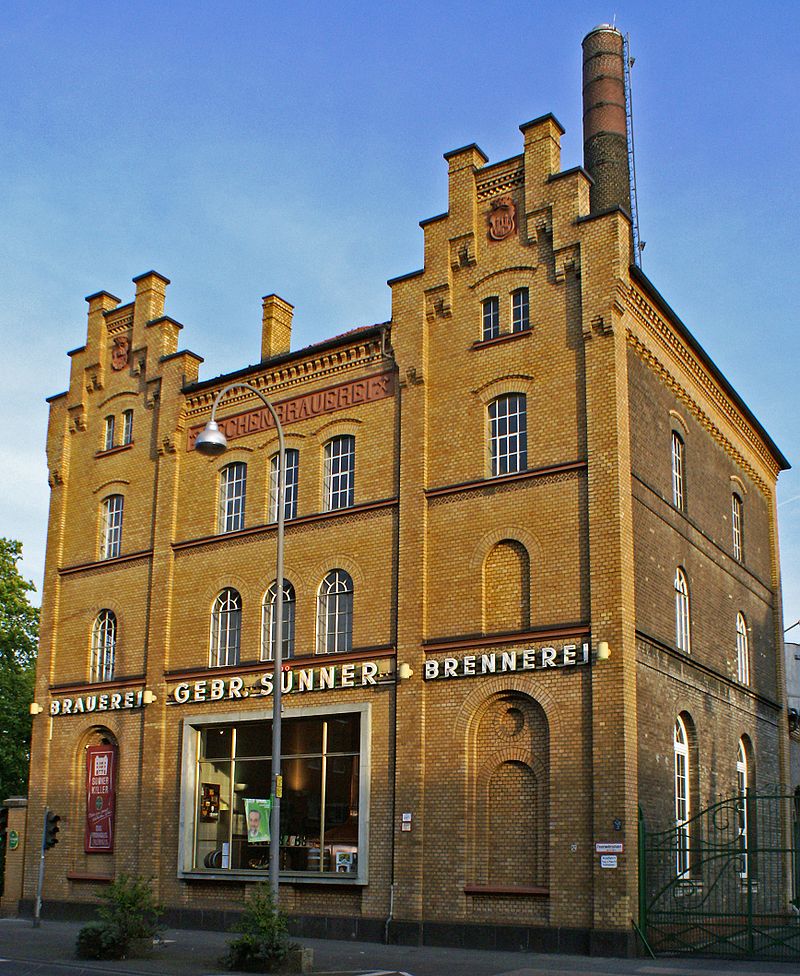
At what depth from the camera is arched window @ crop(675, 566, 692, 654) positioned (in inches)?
1059

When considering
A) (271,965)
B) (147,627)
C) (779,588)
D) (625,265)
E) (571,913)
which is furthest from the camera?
(779,588)

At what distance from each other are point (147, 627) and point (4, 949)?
10.1 meters

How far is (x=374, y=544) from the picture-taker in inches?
1091

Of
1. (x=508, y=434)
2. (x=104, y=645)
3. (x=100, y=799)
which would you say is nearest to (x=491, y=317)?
(x=508, y=434)

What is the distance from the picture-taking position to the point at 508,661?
24641 millimetres

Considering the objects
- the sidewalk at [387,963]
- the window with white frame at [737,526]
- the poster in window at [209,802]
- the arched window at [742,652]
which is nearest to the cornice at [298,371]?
the poster in window at [209,802]

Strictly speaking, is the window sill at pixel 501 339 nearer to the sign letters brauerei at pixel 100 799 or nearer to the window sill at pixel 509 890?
the window sill at pixel 509 890

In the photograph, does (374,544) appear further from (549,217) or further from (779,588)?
(779,588)

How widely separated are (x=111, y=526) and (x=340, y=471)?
860 cm

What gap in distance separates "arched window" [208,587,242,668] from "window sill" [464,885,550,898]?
29.6 ft

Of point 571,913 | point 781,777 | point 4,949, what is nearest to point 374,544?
Result: point 571,913

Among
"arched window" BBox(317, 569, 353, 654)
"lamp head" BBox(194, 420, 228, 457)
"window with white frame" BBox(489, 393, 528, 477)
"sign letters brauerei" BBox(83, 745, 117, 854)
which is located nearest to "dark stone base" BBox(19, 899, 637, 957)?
"sign letters brauerei" BBox(83, 745, 117, 854)

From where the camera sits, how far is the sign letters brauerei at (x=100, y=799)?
102 feet

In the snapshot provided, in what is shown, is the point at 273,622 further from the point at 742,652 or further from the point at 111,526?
the point at 742,652
